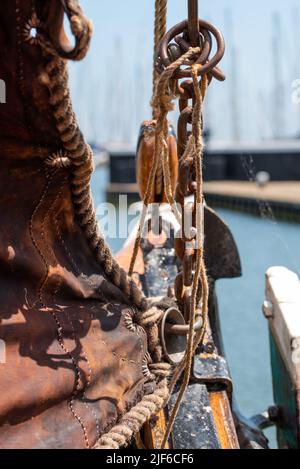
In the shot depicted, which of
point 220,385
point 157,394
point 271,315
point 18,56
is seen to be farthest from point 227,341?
point 18,56

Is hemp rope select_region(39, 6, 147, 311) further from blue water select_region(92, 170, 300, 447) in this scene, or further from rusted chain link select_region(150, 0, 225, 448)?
blue water select_region(92, 170, 300, 447)

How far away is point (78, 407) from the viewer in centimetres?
158

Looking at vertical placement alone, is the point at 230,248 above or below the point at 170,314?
above

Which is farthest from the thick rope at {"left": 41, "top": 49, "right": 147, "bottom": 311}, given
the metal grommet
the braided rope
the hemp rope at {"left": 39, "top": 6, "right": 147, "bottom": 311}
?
the braided rope

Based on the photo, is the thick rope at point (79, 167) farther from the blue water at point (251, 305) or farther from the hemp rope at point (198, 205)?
the blue water at point (251, 305)

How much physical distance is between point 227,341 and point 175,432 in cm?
652

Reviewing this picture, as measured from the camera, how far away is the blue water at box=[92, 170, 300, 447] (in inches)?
273

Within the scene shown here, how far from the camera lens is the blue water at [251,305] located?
693cm

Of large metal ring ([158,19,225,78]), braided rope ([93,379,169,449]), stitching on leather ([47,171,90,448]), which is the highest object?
large metal ring ([158,19,225,78])

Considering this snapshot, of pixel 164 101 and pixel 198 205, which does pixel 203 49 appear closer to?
pixel 164 101

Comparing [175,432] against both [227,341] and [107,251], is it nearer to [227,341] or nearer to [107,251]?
[107,251]

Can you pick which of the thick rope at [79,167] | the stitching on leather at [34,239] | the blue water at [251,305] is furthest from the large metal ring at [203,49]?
the blue water at [251,305]

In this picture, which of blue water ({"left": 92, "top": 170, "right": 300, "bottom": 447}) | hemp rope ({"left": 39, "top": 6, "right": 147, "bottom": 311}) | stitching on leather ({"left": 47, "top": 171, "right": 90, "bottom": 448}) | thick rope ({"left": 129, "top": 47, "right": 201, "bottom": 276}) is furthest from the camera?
blue water ({"left": 92, "top": 170, "right": 300, "bottom": 447})

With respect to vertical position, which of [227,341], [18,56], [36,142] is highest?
[18,56]
